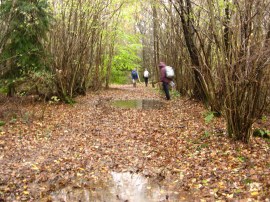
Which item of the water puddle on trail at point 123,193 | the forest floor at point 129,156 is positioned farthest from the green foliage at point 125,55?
the water puddle on trail at point 123,193

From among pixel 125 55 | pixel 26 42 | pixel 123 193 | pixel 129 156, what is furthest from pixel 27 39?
pixel 125 55

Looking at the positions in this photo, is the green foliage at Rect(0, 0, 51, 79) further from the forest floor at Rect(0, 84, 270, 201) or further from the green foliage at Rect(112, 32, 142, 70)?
the green foliage at Rect(112, 32, 142, 70)

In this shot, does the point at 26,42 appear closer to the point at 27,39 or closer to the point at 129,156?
the point at 27,39

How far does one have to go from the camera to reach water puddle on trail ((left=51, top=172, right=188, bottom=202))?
18.0ft

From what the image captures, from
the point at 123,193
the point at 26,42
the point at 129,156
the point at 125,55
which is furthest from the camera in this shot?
the point at 125,55

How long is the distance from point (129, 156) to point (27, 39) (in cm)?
866

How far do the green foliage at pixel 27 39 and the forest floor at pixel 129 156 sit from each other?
2.46 meters

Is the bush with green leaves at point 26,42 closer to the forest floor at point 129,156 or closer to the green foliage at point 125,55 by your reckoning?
the forest floor at point 129,156

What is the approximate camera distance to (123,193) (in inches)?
227

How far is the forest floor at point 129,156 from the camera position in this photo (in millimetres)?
5750

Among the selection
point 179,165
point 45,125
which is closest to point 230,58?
point 179,165

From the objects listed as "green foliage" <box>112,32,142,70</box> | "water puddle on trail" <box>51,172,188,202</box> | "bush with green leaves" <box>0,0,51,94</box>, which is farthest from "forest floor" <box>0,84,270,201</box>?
"green foliage" <box>112,32,142,70</box>

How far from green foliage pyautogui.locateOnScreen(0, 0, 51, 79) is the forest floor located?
2459 mm

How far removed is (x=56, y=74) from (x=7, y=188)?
930cm
